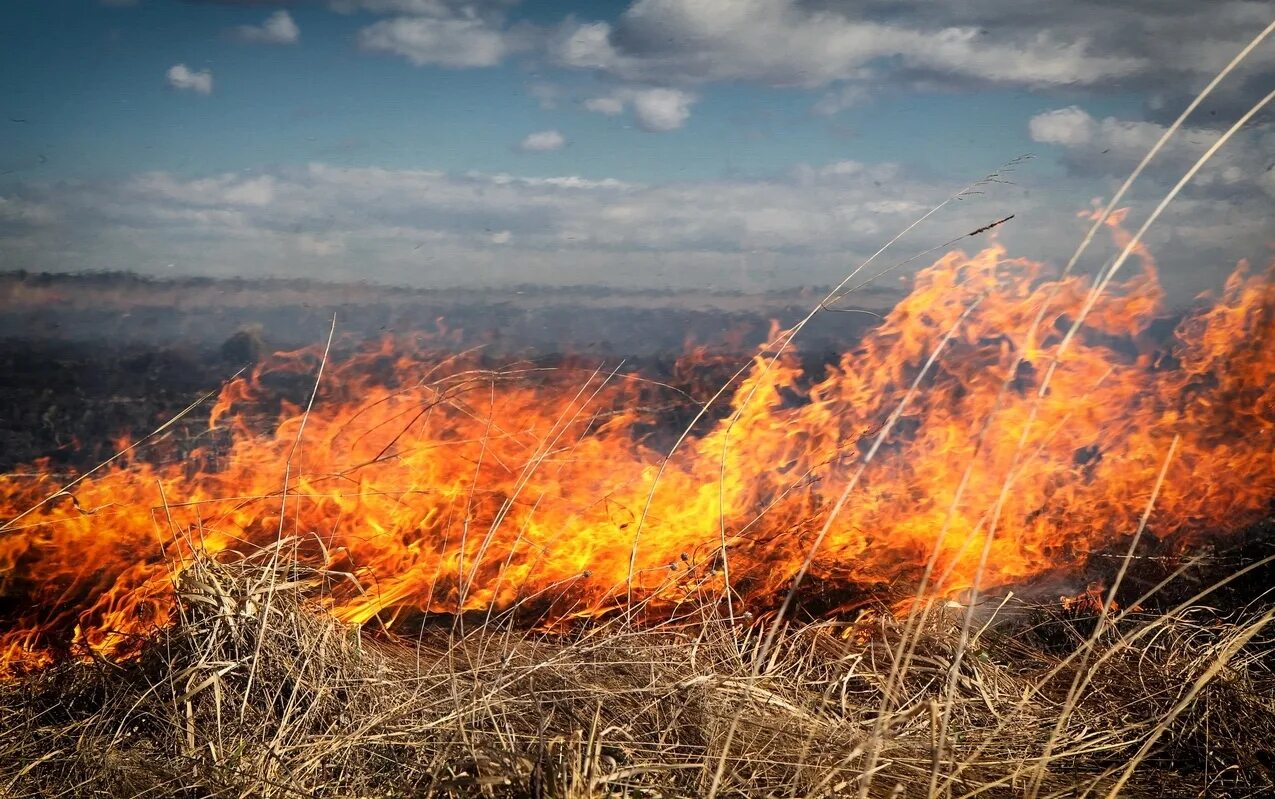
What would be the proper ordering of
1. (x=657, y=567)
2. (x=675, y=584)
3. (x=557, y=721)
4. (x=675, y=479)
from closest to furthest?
(x=557, y=721) < (x=675, y=584) < (x=657, y=567) < (x=675, y=479)

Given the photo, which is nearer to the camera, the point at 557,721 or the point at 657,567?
the point at 557,721

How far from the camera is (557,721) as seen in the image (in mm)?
2545

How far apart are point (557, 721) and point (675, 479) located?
2127mm

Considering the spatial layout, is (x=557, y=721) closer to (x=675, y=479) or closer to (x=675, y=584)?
(x=675, y=584)

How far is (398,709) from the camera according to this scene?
8.28 ft

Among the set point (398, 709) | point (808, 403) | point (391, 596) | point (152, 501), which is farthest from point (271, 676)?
point (808, 403)

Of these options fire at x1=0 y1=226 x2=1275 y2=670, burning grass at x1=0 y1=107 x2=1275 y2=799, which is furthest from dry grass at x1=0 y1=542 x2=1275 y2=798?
fire at x1=0 y1=226 x2=1275 y2=670

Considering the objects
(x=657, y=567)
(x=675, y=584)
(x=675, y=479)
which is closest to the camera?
(x=675, y=584)

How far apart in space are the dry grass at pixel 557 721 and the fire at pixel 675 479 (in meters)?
0.42

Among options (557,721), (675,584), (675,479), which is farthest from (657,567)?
(557,721)

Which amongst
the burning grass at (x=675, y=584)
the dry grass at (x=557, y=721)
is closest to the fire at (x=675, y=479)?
the burning grass at (x=675, y=584)

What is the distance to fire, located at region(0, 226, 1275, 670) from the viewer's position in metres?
3.82

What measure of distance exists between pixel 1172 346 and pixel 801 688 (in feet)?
13.0

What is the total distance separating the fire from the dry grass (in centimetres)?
42
